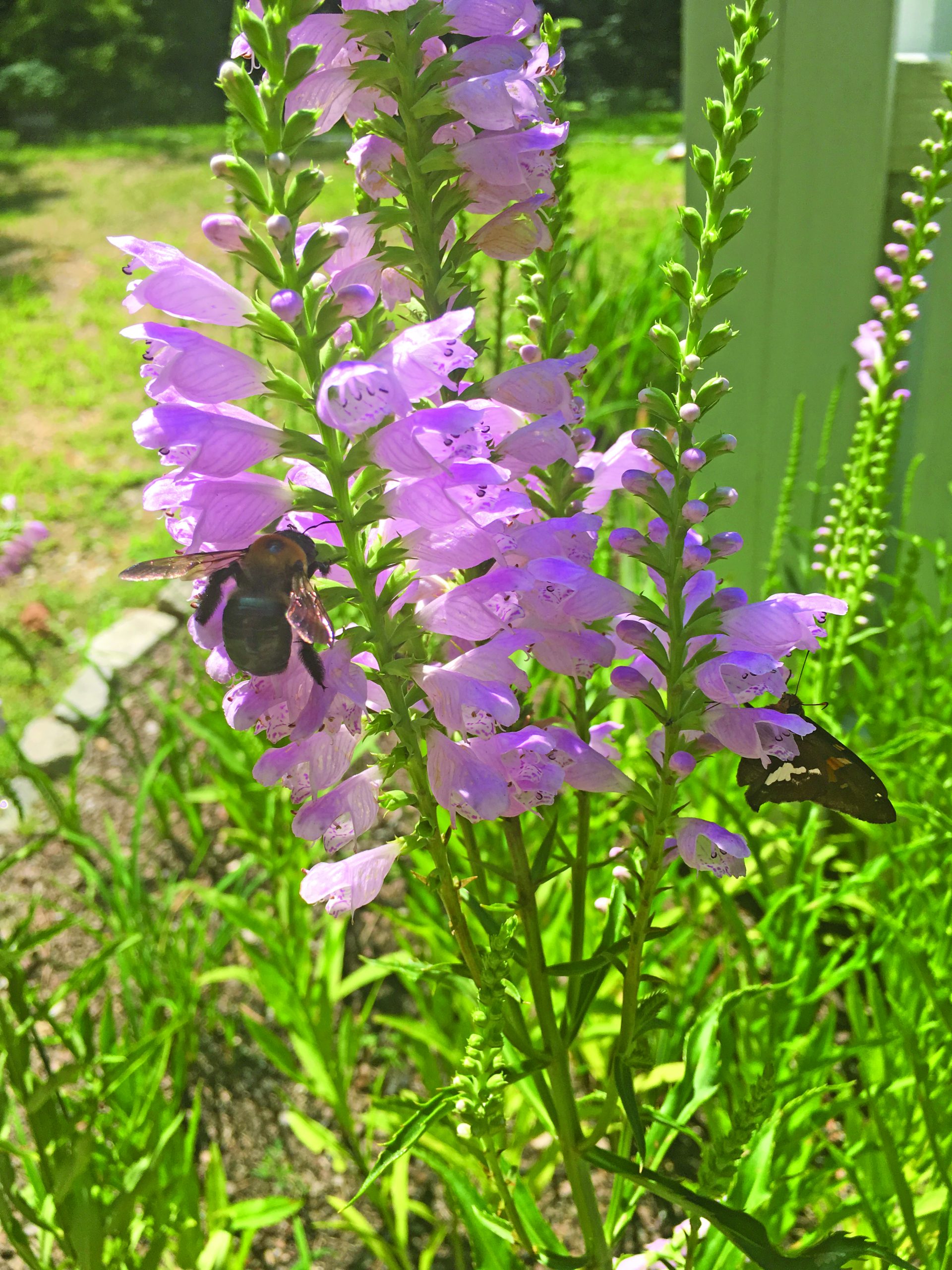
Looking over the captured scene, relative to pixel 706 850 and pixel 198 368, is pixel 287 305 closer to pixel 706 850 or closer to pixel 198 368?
pixel 198 368

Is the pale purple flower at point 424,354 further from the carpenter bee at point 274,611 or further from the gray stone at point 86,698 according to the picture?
the gray stone at point 86,698

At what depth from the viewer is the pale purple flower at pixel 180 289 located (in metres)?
0.79

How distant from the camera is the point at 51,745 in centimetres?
338

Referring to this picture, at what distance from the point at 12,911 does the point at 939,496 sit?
292 cm

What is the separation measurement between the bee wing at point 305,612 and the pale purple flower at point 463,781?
0.59 ft

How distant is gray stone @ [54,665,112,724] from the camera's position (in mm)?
3535

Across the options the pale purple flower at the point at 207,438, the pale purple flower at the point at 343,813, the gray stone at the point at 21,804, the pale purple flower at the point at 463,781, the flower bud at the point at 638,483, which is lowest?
the gray stone at the point at 21,804

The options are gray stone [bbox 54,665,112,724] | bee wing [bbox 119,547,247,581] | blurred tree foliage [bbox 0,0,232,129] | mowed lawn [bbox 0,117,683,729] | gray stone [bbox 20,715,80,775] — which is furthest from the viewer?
blurred tree foliage [bbox 0,0,232,129]

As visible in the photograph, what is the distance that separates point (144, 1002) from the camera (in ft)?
7.05

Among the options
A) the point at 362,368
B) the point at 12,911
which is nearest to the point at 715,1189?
the point at 362,368

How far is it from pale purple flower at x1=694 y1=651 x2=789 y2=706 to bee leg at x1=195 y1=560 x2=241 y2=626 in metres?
0.44

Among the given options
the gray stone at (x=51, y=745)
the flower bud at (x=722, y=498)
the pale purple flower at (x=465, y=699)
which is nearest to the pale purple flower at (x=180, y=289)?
the pale purple flower at (x=465, y=699)

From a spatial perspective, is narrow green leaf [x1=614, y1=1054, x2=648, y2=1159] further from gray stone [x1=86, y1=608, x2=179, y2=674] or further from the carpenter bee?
gray stone [x1=86, y1=608, x2=179, y2=674]

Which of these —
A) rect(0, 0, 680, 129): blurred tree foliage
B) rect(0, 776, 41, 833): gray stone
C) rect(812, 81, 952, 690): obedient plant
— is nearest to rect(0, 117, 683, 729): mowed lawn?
rect(0, 776, 41, 833): gray stone
